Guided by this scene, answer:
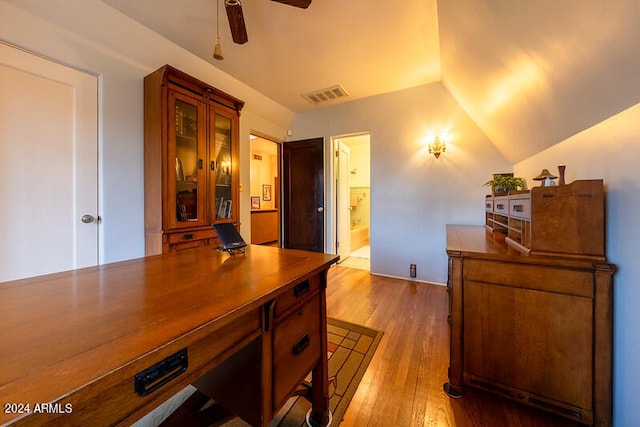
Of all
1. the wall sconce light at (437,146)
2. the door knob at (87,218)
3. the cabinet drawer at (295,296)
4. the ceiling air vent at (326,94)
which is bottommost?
the cabinet drawer at (295,296)

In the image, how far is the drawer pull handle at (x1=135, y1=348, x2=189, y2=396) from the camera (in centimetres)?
49

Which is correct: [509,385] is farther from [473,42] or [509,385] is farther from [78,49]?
[78,49]

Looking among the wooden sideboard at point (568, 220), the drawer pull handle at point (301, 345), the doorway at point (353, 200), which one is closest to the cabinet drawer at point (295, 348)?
the drawer pull handle at point (301, 345)

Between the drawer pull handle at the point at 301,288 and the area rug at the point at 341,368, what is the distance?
753mm

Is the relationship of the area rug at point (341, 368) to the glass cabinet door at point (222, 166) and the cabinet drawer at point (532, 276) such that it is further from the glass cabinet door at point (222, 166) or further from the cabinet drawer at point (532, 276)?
the glass cabinet door at point (222, 166)

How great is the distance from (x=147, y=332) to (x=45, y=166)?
2047mm

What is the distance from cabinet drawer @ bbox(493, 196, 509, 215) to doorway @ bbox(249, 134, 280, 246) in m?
3.98

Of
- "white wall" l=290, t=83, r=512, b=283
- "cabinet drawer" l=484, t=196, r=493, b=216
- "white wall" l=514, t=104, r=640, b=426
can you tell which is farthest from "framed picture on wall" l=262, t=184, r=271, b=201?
"white wall" l=514, t=104, r=640, b=426

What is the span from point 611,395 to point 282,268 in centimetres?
162

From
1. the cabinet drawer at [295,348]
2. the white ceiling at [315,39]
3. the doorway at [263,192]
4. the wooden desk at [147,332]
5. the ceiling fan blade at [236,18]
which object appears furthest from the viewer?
the doorway at [263,192]

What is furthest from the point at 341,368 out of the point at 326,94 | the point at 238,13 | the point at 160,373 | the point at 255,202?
the point at 255,202

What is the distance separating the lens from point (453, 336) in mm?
1393

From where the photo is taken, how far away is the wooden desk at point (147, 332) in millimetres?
388

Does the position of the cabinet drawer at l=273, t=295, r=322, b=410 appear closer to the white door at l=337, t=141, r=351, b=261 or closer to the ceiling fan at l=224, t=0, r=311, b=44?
the ceiling fan at l=224, t=0, r=311, b=44
